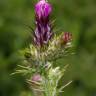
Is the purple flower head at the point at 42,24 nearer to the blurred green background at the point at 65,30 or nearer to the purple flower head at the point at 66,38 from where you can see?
the purple flower head at the point at 66,38

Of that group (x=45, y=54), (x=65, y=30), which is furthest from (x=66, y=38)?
(x=65, y=30)

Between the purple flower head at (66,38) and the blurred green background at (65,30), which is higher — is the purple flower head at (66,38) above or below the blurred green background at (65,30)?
above

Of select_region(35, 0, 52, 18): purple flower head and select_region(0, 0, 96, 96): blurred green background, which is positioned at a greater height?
select_region(35, 0, 52, 18): purple flower head

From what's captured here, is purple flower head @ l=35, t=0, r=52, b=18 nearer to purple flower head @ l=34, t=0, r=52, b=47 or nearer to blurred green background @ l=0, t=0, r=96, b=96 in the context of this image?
purple flower head @ l=34, t=0, r=52, b=47

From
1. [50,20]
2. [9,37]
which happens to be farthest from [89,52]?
[50,20]

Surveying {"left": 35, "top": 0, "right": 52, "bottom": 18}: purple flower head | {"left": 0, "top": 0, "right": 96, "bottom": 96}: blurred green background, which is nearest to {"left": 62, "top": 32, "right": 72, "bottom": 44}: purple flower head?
{"left": 35, "top": 0, "right": 52, "bottom": 18}: purple flower head

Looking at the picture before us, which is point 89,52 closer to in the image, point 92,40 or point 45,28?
point 92,40

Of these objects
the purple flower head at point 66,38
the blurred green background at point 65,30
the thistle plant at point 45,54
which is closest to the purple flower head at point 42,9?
the thistle plant at point 45,54
